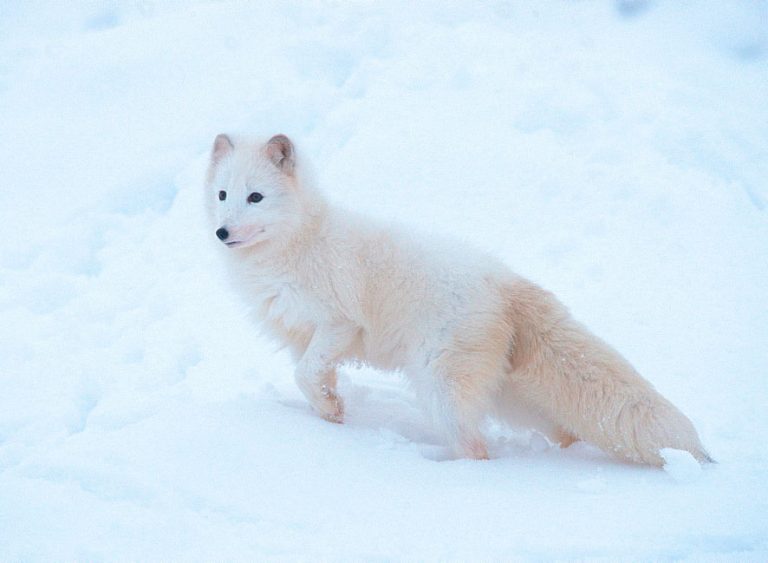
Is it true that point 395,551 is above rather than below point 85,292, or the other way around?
above

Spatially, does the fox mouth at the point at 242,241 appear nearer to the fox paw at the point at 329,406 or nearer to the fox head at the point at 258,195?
the fox head at the point at 258,195

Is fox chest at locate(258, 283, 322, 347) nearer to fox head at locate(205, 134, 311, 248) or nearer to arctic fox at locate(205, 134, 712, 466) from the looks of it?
arctic fox at locate(205, 134, 712, 466)

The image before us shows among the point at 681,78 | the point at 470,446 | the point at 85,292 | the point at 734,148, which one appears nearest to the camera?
the point at 470,446

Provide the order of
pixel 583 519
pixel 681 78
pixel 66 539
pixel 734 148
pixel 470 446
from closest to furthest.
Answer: pixel 66 539
pixel 583 519
pixel 470 446
pixel 734 148
pixel 681 78

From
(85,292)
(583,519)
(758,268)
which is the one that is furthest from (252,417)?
(758,268)

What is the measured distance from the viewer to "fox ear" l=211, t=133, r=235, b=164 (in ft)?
15.1

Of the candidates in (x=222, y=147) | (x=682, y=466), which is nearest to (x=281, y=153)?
(x=222, y=147)

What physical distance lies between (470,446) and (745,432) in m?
1.77

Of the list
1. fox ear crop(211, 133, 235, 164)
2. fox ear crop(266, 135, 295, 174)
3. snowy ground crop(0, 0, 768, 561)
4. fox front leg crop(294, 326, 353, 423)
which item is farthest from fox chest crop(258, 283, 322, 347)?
Answer: fox ear crop(211, 133, 235, 164)

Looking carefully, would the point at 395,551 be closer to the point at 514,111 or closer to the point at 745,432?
the point at 745,432

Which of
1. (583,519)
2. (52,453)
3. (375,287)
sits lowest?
(52,453)

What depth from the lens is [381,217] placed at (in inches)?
184

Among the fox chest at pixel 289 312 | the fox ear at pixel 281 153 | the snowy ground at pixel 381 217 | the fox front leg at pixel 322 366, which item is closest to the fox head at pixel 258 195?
the fox ear at pixel 281 153

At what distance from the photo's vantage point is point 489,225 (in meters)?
6.94
